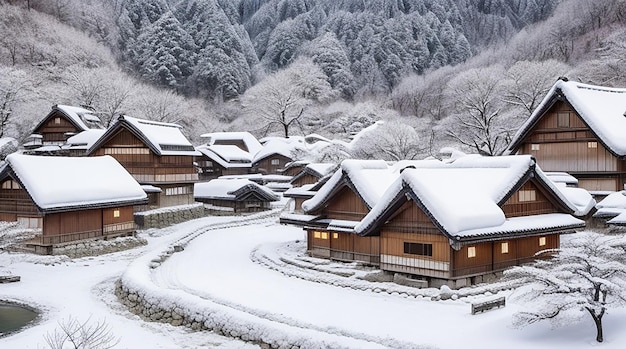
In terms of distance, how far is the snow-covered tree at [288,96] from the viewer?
289ft

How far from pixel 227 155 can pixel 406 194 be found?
4902 centimetres

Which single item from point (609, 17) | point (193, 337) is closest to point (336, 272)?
point (193, 337)

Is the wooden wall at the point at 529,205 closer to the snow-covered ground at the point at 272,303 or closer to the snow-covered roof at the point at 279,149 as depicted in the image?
the snow-covered ground at the point at 272,303

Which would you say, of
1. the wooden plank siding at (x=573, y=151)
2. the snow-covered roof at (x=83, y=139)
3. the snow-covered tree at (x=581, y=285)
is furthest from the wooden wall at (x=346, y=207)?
the snow-covered roof at (x=83, y=139)

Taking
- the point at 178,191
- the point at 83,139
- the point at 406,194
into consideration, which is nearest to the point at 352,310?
the point at 406,194

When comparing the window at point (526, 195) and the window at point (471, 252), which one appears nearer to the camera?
the window at point (471, 252)

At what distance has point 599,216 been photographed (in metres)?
30.0

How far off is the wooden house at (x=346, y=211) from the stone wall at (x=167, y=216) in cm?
1692

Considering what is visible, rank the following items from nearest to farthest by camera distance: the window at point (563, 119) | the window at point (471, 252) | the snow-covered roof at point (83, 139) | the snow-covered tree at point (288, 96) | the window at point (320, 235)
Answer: the window at point (471, 252), the window at point (320, 235), the window at point (563, 119), the snow-covered roof at point (83, 139), the snow-covered tree at point (288, 96)

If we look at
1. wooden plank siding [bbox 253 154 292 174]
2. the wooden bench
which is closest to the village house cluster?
the wooden bench

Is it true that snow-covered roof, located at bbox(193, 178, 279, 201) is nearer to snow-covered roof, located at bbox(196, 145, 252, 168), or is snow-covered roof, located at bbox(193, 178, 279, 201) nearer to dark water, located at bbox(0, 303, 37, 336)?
snow-covered roof, located at bbox(196, 145, 252, 168)

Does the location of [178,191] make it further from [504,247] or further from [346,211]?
[504,247]

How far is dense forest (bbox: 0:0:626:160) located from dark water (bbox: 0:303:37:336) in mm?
41893

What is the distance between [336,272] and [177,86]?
281ft
